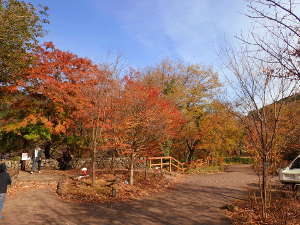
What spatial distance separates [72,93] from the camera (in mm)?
14359

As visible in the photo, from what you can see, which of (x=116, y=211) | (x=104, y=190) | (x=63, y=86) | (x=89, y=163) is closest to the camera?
(x=116, y=211)

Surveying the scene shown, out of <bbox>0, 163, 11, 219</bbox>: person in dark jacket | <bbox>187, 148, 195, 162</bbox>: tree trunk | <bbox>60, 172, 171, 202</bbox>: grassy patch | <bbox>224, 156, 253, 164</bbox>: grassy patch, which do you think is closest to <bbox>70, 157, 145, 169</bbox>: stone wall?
<bbox>187, 148, 195, 162</bbox>: tree trunk

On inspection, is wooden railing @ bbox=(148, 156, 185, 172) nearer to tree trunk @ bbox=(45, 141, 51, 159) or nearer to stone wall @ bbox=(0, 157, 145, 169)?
stone wall @ bbox=(0, 157, 145, 169)

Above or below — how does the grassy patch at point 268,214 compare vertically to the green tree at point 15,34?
below

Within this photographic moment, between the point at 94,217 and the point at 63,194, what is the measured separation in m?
2.90

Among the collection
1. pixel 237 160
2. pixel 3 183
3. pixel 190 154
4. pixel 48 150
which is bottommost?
pixel 237 160

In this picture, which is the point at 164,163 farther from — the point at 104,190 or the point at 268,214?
the point at 268,214

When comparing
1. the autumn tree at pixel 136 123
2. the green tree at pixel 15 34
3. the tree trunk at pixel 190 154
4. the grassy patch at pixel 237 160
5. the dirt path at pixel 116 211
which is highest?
the green tree at pixel 15 34

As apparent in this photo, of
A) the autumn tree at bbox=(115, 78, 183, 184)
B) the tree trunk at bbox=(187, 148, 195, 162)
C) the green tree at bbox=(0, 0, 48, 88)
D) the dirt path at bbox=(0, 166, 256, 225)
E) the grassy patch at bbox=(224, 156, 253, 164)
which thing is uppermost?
the green tree at bbox=(0, 0, 48, 88)

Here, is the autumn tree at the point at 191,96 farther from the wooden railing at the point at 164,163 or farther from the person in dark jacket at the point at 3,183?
the person in dark jacket at the point at 3,183

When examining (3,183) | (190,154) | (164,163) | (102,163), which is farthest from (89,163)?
(3,183)

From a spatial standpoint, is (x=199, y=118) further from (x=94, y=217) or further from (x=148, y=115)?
(x=94, y=217)

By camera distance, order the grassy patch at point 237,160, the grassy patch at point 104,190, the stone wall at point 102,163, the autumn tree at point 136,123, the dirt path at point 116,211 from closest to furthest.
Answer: the dirt path at point 116,211, the grassy patch at point 104,190, the autumn tree at point 136,123, the stone wall at point 102,163, the grassy patch at point 237,160

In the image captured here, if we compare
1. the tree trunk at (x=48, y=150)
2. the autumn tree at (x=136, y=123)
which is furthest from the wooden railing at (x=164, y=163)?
the tree trunk at (x=48, y=150)
